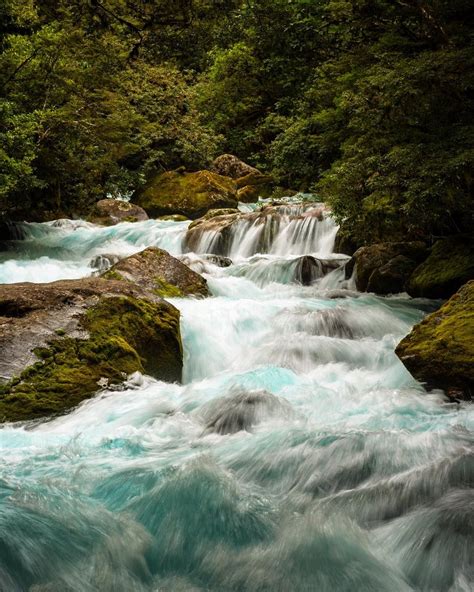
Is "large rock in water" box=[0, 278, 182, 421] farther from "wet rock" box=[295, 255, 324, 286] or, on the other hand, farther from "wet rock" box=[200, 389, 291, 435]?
"wet rock" box=[295, 255, 324, 286]

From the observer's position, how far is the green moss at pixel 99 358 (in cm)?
495

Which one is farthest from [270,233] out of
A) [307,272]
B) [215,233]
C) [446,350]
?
[446,350]

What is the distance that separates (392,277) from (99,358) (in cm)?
629

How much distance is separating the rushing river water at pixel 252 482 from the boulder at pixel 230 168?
17512 millimetres

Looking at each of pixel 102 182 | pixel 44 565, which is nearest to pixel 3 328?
pixel 44 565

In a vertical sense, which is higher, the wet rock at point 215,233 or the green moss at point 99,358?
the green moss at point 99,358

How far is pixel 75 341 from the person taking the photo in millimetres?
5535

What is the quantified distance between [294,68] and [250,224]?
1223 cm

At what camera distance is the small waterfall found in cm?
1384

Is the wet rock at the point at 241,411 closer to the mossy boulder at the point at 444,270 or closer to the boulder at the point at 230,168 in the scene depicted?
the mossy boulder at the point at 444,270

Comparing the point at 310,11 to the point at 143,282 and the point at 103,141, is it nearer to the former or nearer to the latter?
the point at 103,141

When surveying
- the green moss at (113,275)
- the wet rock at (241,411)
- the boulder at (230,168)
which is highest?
the boulder at (230,168)

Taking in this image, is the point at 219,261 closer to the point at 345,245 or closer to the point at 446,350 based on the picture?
the point at 345,245

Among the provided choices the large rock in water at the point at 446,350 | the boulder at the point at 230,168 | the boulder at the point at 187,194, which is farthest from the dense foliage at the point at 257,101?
the large rock in water at the point at 446,350
